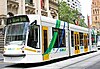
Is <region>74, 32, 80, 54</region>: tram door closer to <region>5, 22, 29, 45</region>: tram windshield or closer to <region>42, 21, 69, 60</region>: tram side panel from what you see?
<region>42, 21, 69, 60</region>: tram side panel

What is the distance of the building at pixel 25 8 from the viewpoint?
117ft

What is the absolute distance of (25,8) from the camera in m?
42.3

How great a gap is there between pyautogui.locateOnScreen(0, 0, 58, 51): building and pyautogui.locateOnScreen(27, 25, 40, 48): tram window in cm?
1811

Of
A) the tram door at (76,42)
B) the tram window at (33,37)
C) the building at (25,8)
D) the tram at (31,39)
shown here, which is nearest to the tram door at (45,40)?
the tram at (31,39)

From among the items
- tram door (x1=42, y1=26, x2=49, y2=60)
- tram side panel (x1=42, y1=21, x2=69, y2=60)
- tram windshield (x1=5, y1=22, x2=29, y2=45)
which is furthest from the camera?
tram side panel (x1=42, y1=21, x2=69, y2=60)

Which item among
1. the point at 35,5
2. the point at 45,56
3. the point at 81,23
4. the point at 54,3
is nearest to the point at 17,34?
the point at 45,56

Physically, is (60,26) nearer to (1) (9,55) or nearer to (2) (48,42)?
(2) (48,42)

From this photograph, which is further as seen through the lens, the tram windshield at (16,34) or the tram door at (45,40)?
the tram door at (45,40)

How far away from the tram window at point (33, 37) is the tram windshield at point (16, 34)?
359mm

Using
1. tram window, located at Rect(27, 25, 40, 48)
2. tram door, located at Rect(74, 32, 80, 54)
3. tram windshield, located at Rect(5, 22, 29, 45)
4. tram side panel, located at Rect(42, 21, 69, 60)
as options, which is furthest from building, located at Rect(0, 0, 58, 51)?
tram window, located at Rect(27, 25, 40, 48)

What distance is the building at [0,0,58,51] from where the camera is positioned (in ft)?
117

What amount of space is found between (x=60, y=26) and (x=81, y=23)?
156ft

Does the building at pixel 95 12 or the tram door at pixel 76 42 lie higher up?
the building at pixel 95 12

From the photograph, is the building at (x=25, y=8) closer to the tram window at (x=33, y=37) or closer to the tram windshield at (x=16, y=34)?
the tram windshield at (x=16, y=34)
